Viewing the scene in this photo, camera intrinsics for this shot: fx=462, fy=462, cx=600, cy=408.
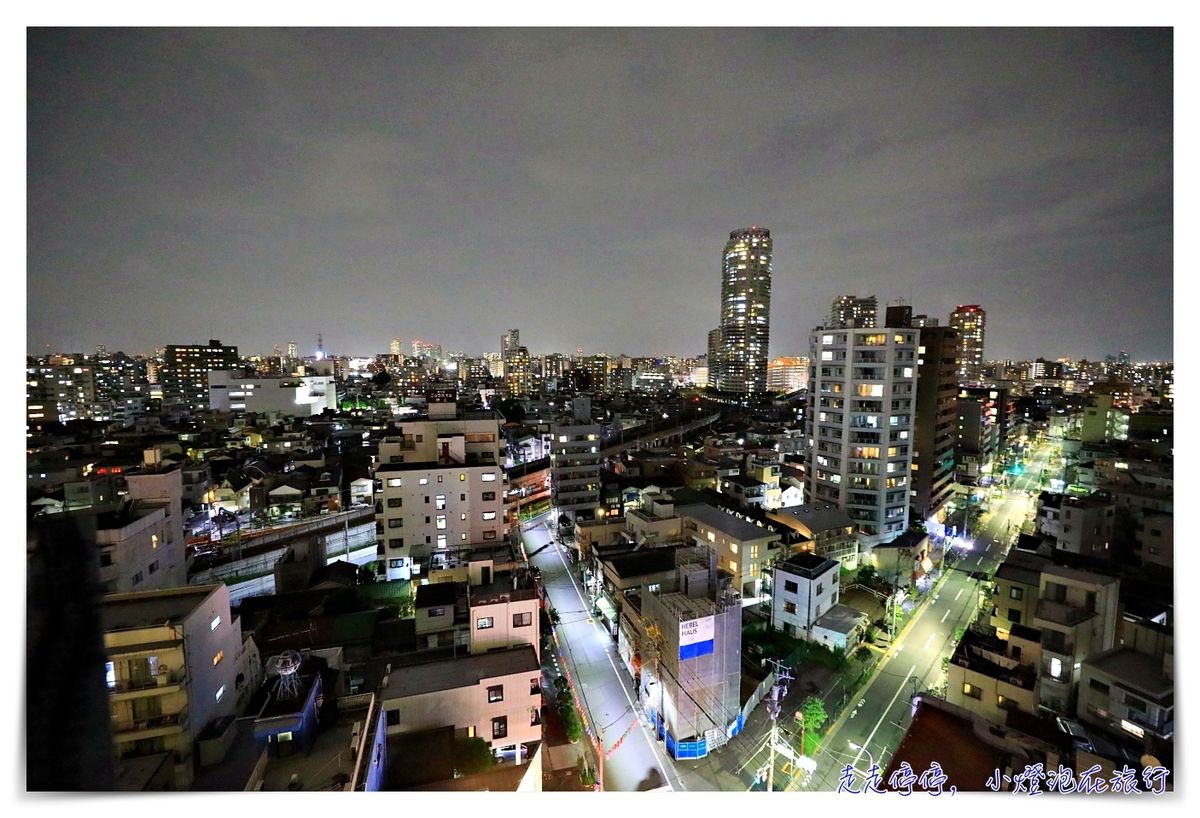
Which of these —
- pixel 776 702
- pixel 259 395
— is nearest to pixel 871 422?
pixel 776 702

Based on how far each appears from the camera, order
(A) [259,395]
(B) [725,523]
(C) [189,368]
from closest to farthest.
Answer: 1. (B) [725,523]
2. (A) [259,395]
3. (C) [189,368]

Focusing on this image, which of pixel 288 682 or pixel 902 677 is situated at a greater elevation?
pixel 288 682

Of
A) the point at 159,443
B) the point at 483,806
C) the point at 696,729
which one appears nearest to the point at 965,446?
the point at 696,729

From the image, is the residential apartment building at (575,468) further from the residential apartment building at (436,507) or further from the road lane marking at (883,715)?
the road lane marking at (883,715)

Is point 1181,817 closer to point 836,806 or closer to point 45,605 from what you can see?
point 836,806

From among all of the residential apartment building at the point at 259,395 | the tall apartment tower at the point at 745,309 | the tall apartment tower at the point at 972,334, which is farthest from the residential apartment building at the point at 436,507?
the tall apartment tower at the point at 972,334

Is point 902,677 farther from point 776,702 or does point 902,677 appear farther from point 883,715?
point 776,702
